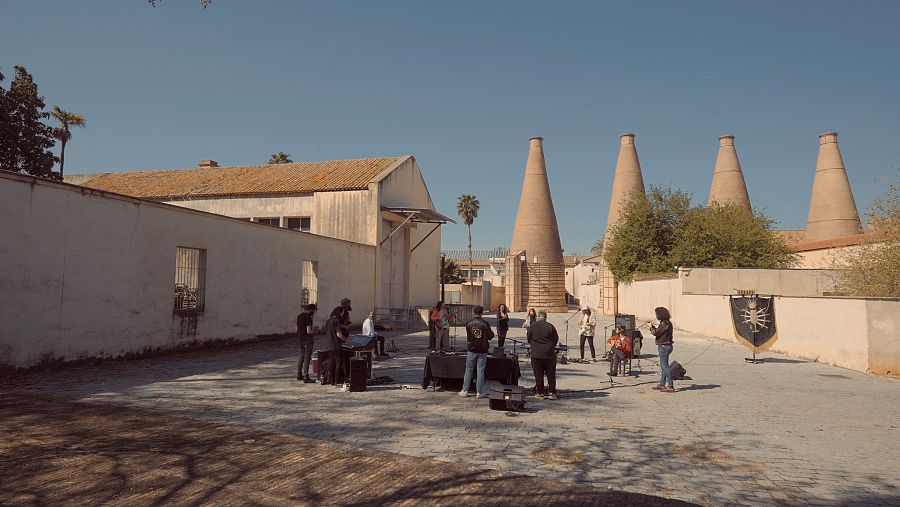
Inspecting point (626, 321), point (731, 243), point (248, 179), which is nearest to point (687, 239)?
point (731, 243)

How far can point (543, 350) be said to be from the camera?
9797 mm

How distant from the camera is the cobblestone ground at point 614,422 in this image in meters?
5.75

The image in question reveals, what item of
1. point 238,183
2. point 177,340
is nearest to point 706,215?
point 238,183

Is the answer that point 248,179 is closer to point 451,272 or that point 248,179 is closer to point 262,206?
point 262,206

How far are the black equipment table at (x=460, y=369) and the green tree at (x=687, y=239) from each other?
26657 millimetres

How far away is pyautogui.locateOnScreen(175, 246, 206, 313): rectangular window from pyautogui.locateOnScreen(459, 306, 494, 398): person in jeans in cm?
938

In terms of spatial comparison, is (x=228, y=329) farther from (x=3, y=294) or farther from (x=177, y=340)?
(x=3, y=294)

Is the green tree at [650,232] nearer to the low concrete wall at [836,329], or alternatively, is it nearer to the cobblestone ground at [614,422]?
the low concrete wall at [836,329]

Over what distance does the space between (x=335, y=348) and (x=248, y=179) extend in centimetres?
2137

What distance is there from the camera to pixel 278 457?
6.11m

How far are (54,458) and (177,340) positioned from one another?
988 centimetres

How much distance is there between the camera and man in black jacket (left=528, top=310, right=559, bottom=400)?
31.9 feet

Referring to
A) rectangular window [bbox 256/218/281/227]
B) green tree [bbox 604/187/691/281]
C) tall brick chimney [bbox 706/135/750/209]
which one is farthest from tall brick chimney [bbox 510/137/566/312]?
rectangular window [bbox 256/218/281/227]

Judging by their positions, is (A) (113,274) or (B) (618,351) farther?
(A) (113,274)
